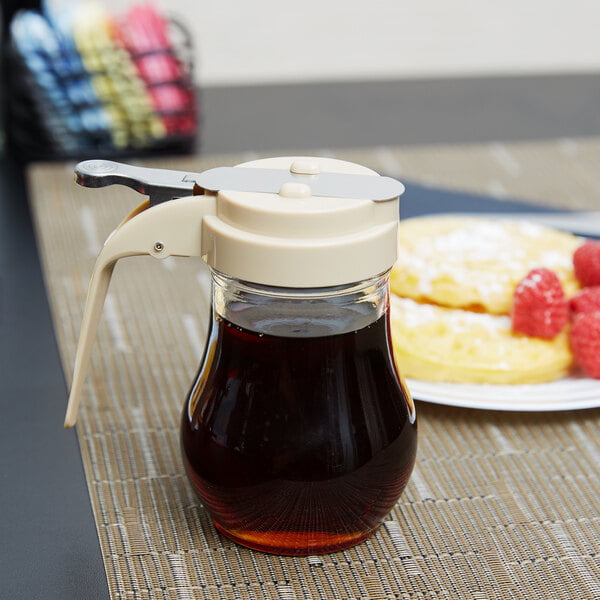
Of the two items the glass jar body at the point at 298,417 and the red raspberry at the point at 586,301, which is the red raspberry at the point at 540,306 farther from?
the glass jar body at the point at 298,417

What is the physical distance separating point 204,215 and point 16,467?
0.25m

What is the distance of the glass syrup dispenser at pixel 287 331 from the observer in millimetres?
479

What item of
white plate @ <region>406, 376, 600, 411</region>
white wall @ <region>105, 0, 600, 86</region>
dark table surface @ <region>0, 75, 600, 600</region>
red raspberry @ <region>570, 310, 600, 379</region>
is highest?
red raspberry @ <region>570, 310, 600, 379</region>

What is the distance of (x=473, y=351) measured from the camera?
70 centimetres

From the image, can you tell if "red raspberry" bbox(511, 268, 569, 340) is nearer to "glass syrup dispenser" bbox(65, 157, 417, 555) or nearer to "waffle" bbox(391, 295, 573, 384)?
"waffle" bbox(391, 295, 573, 384)

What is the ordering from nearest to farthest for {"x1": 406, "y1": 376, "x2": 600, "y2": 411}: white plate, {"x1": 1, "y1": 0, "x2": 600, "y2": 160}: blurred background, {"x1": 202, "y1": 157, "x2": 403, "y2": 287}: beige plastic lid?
{"x1": 202, "y1": 157, "x2": 403, "y2": 287}: beige plastic lid < {"x1": 406, "y1": 376, "x2": 600, "y2": 411}: white plate < {"x1": 1, "y1": 0, "x2": 600, "y2": 160}: blurred background

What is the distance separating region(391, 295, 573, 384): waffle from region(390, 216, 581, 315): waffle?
2 centimetres

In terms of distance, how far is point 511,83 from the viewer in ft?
5.64

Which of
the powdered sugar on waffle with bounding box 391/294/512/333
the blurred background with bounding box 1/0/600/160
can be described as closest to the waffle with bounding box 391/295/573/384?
the powdered sugar on waffle with bounding box 391/294/512/333

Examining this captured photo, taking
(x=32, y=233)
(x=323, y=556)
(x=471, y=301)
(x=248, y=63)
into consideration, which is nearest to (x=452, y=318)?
(x=471, y=301)

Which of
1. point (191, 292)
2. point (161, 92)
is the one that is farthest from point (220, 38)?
point (191, 292)

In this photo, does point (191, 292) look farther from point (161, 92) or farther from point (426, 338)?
point (161, 92)

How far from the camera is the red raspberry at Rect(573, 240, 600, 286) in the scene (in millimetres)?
735

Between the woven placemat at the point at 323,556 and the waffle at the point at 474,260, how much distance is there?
0.09m
